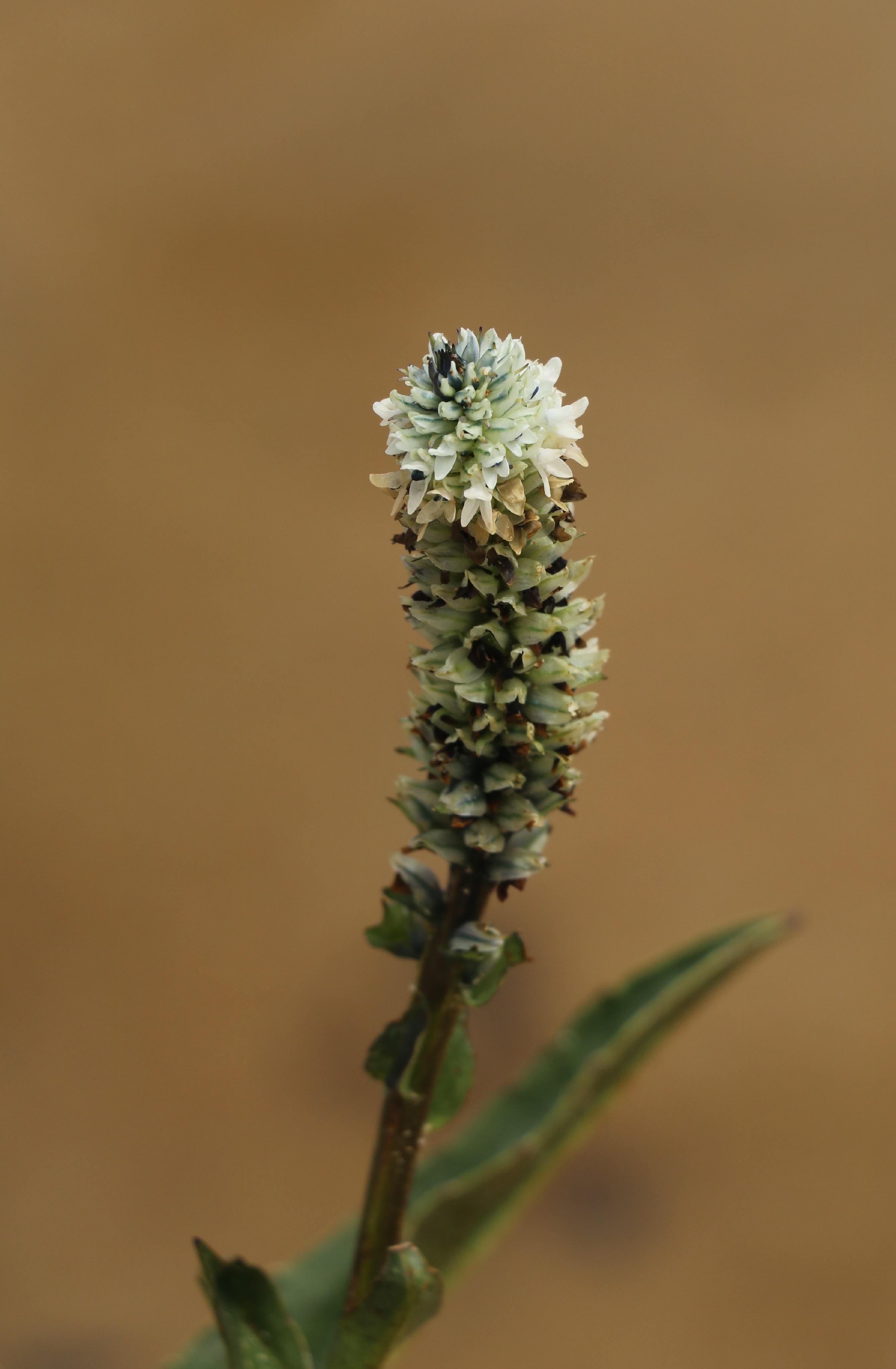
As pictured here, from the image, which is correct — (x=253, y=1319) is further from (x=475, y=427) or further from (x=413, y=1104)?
(x=475, y=427)

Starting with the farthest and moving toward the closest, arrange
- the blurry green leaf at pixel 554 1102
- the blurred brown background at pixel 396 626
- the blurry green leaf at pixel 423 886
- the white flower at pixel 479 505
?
1. the blurred brown background at pixel 396 626
2. the blurry green leaf at pixel 554 1102
3. the blurry green leaf at pixel 423 886
4. the white flower at pixel 479 505

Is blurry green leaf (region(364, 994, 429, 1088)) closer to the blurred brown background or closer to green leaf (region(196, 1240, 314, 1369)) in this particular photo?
green leaf (region(196, 1240, 314, 1369))

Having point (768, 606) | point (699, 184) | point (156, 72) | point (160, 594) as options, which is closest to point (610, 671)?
point (768, 606)

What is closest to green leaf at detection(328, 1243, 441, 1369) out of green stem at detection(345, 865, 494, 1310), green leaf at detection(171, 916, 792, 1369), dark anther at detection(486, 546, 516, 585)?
green stem at detection(345, 865, 494, 1310)

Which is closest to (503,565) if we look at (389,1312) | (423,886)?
(423,886)

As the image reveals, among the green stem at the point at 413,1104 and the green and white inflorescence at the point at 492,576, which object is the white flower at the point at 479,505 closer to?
the green and white inflorescence at the point at 492,576

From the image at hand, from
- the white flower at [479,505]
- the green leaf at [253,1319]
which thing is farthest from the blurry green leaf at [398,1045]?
the white flower at [479,505]
